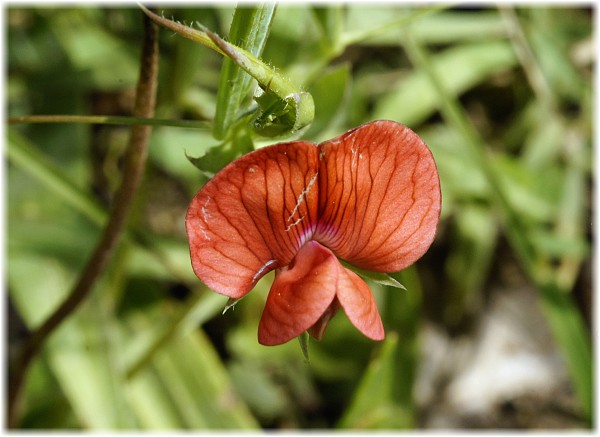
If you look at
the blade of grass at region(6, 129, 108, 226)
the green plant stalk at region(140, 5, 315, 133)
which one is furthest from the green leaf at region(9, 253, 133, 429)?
the green plant stalk at region(140, 5, 315, 133)

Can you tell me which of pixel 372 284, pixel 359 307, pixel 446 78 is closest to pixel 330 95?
pixel 359 307

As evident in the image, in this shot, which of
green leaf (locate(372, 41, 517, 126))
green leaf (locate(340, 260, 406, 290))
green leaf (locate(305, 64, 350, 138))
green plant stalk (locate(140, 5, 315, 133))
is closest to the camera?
green plant stalk (locate(140, 5, 315, 133))

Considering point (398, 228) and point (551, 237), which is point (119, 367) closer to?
point (398, 228)

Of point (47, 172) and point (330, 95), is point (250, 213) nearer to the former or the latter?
point (330, 95)

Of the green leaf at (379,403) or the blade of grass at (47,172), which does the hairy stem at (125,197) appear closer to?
the blade of grass at (47,172)

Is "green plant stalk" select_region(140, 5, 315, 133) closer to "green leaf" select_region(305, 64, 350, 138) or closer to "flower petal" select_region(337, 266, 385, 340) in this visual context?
"flower petal" select_region(337, 266, 385, 340)

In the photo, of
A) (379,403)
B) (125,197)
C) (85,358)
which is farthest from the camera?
(379,403)

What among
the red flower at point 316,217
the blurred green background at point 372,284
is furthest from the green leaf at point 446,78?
the red flower at point 316,217
